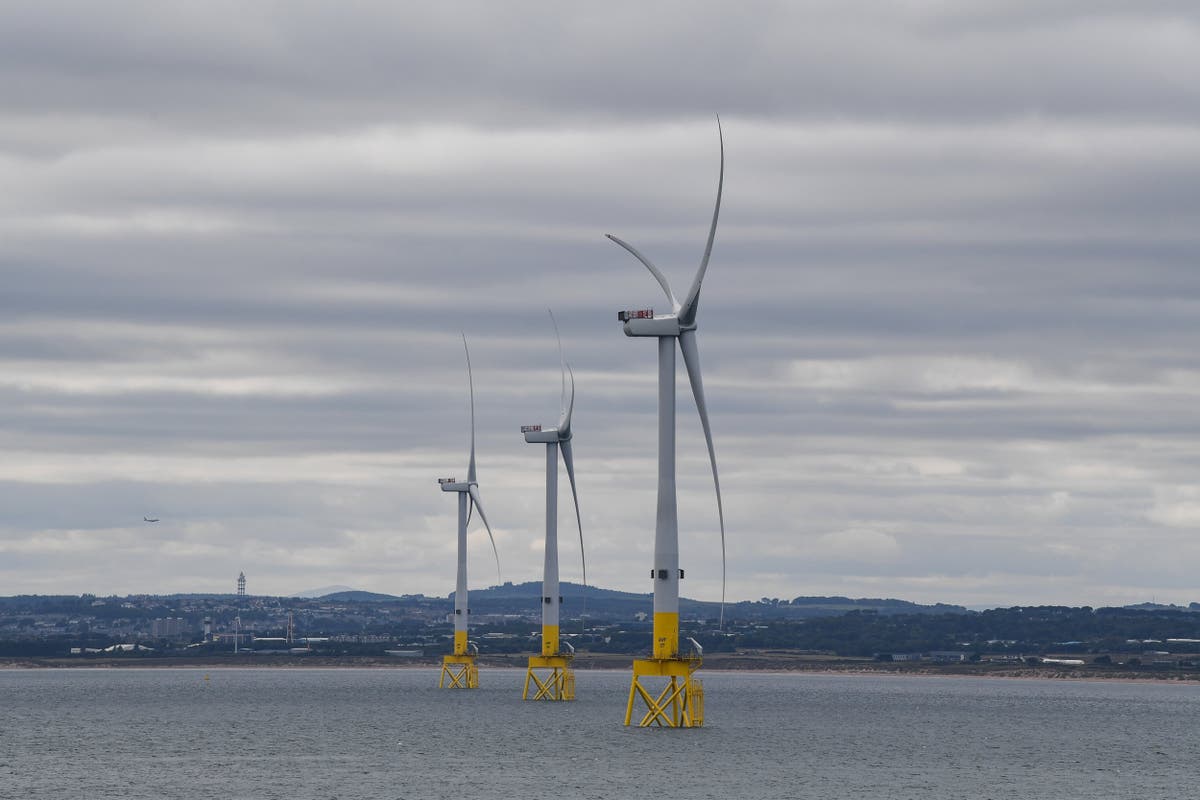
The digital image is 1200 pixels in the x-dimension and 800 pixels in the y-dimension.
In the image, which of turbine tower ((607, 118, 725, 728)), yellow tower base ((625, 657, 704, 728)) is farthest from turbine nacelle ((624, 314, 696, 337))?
yellow tower base ((625, 657, 704, 728))

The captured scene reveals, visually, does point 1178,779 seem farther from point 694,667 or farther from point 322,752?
point 322,752

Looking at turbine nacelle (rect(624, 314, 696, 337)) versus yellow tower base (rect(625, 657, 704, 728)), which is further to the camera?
turbine nacelle (rect(624, 314, 696, 337))

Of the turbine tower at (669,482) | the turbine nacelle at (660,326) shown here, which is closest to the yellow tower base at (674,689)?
the turbine tower at (669,482)

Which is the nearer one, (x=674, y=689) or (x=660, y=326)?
(x=660, y=326)

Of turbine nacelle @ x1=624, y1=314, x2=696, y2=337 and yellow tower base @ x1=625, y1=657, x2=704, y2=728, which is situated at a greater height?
turbine nacelle @ x1=624, y1=314, x2=696, y2=337

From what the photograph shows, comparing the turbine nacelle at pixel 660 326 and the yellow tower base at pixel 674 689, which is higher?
the turbine nacelle at pixel 660 326

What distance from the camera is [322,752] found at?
181375 millimetres

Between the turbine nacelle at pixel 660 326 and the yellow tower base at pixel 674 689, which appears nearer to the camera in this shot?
the yellow tower base at pixel 674 689

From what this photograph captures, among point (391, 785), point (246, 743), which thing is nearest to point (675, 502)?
point (391, 785)

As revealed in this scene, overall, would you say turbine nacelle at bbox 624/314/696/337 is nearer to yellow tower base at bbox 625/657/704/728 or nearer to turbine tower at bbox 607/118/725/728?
turbine tower at bbox 607/118/725/728

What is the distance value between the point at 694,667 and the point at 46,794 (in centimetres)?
5144

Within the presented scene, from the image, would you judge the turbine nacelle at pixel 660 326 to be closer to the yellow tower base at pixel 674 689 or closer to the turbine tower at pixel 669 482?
the turbine tower at pixel 669 482

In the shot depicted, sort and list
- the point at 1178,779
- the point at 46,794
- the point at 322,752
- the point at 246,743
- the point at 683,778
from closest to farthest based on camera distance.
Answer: the point at 46,794
the point at 683,778
the point at 1178,779
the point at 322,752
the point at 246,743

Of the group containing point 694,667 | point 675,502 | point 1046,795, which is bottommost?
point 1046,795
